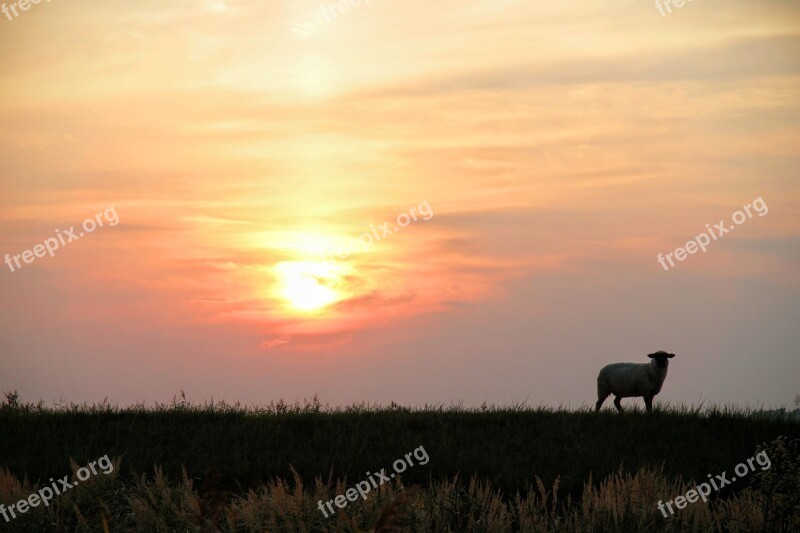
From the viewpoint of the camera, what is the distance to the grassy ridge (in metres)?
13.9

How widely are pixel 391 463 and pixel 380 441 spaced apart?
1.58 metres

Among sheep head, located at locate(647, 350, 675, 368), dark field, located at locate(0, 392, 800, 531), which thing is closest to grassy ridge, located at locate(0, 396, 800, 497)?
dark field, located at locate(0, 392, 800, 531)

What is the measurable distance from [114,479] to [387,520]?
8.31 meters

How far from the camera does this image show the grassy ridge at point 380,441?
45.7 feet

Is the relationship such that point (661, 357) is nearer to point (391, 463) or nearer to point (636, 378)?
point (636, 378)

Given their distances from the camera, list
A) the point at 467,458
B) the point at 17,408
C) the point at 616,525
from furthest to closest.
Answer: the point at 17,408
the point at 467,458
the point at 616,525

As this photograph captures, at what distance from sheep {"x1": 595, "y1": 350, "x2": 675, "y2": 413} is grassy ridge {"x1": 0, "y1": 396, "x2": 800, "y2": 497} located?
186 inches

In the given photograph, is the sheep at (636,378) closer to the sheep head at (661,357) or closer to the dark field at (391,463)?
the sheep head at (661,357)

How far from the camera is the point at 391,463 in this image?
14.2 m

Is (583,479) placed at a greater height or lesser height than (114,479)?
lesser

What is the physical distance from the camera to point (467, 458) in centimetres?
1433

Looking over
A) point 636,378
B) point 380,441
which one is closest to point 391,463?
point 380,441

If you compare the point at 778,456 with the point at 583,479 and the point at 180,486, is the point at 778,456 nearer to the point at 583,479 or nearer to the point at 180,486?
the point at 583,479

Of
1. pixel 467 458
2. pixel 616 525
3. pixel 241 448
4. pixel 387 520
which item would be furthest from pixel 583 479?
pixel 387 520
